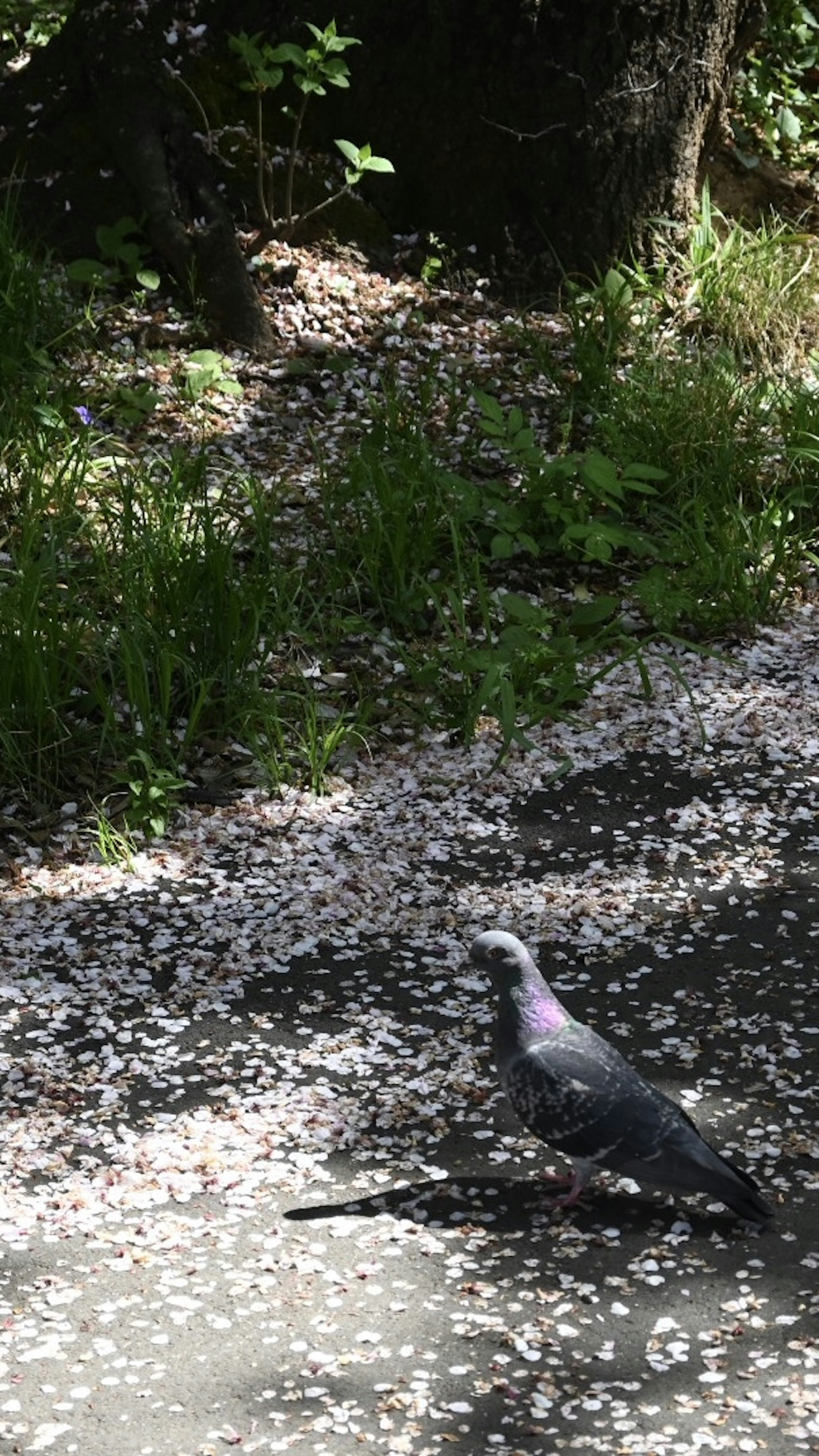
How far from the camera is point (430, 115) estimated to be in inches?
249

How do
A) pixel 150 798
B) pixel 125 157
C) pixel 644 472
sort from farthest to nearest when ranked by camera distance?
pixel 125 157 < pixel 644 472 < pixel 150 798

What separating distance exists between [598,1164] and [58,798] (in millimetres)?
2043

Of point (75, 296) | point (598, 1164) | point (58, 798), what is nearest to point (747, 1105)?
point (598, 1164)

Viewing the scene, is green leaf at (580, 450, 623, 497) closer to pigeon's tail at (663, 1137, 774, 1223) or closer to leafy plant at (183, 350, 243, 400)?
leafy plant at (183, 350, 243, 400)

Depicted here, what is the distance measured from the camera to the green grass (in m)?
4.33

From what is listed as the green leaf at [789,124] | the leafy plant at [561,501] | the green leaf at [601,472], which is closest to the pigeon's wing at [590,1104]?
the leafy plant at [561,501]

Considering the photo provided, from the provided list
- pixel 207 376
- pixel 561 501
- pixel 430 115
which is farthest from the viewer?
pixel 430 115

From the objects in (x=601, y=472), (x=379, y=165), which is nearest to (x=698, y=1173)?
(x=601, y=472)

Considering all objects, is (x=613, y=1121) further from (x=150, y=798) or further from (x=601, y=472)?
(x=601, y=472)

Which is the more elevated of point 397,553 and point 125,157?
point 125,157

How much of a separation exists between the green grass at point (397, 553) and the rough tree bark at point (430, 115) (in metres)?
0.41

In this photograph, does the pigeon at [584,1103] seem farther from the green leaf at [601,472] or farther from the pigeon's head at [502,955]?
the green leaf at [601,472]

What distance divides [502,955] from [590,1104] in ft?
1.06

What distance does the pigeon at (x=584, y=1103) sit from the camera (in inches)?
103
